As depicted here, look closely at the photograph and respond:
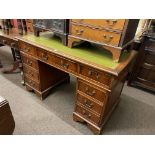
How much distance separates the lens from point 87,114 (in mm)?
1442

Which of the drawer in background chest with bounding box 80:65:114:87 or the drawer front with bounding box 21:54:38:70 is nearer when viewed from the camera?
the drawer in background chest with bounding box 80:65:114:87

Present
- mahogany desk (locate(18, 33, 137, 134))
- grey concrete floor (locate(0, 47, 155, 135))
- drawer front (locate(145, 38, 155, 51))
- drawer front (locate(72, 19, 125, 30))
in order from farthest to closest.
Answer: drawer front (locate(145, 38, 155, 51)) → grey concrete floor (locate(0, 47, 155, 135)) → mahogany desk (locate(18, 33, 137, 134)) → drawer front (locate(72, 19, 125, 30))

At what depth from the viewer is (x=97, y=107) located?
130 centimetres

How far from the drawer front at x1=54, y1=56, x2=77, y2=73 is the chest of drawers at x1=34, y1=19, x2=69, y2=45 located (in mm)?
202

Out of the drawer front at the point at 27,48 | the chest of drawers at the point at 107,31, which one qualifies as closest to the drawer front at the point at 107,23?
the chest of drawers at the point at 107,31

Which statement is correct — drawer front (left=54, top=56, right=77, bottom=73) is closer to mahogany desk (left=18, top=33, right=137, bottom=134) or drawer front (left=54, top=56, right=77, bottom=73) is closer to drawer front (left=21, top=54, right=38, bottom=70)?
mahogany desk (left=18, top=33, right=137, bottom=134)

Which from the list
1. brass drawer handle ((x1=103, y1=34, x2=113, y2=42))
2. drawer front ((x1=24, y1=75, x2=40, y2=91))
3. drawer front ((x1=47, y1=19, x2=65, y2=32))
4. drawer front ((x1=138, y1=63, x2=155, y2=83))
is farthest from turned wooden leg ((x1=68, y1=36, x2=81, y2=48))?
drawer front ((x1=138, y1=63, x2=155, y2=83))

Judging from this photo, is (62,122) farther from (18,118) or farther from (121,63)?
(121,63)

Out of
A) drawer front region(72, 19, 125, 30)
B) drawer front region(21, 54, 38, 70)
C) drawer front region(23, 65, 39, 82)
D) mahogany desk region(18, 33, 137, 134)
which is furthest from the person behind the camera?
drawer front region(23, 65, 39, 82)

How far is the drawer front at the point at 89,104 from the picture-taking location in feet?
4.26

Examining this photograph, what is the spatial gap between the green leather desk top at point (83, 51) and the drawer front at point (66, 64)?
7 centimetres

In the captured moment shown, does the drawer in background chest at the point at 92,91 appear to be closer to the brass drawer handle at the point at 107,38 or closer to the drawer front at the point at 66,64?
the drawer front at the point at 66,64

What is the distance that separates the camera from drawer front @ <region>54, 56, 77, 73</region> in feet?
4.11
